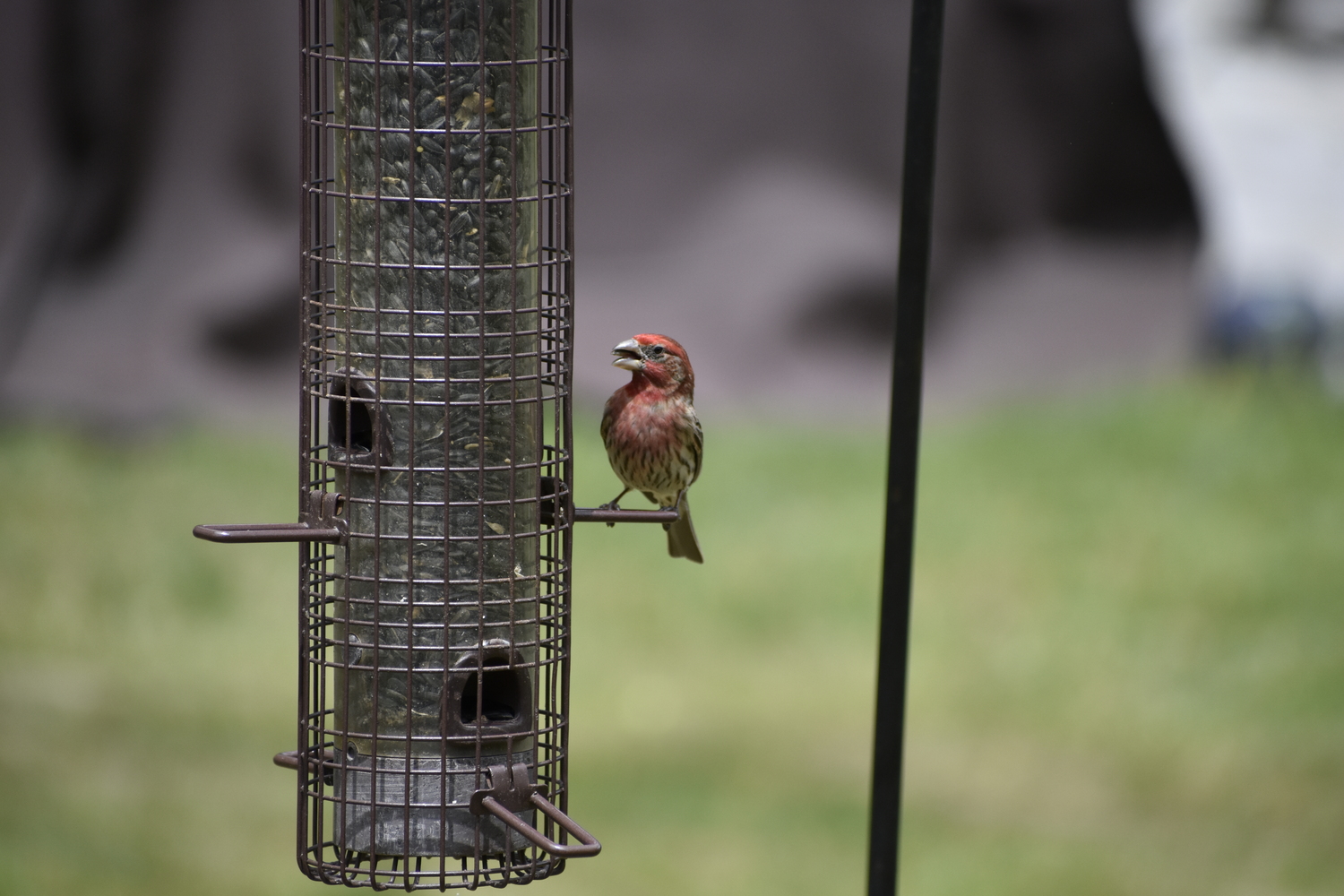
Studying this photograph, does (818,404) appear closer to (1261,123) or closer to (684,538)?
(1261,123)

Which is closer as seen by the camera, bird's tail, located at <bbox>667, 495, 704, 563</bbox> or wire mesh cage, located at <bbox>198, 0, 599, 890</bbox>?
wire mesh cage, located at <bbox>198, 0, 599, 890</bbox>

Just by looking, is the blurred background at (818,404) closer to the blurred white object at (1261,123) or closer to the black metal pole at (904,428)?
the blurred white object at (1261,123)

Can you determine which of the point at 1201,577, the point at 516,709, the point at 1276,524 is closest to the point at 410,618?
the point at 516,709

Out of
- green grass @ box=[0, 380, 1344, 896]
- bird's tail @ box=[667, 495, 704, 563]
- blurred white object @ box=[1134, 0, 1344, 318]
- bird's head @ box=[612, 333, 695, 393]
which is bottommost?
green grass @ box=[0, 380, 1344, 896]

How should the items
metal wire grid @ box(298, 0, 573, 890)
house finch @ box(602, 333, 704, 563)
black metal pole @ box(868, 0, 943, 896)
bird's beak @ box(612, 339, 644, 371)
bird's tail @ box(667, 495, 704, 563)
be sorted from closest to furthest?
1. black metal pole @ box(868, 0, 943, 896)
2. metal wire grid @ box(298, 0, 573, 890)
3. bird's beak @ box(612, 339, 644, 371)
4. house finch @ box(602, 333, 704, 563)
5. bird's tail @ box(667, 495, 704, 563)

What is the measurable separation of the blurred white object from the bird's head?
8.26 metres

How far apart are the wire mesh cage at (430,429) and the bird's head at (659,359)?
2.27 ft

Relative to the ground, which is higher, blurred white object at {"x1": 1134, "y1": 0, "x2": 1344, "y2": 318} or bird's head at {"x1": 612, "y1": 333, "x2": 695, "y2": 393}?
blurred white object at {"x1": 1134, "y1": 0, "x2": 1344, "y2": 318}

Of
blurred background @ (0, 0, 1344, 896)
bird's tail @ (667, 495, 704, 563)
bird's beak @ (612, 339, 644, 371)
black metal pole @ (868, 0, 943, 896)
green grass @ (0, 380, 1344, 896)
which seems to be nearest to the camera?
black metal pole @ (868, 0, 943, 896)

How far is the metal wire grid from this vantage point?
385cm

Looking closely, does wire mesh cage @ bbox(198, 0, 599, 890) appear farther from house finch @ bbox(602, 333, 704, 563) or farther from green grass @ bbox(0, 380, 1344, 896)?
green grass @ bbox(0, 380, 1344, 896)

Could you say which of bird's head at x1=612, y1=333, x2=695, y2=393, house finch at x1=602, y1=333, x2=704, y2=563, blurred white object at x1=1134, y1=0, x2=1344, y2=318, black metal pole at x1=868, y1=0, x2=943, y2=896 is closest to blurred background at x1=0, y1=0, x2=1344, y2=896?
blurred white object at x1=1134, y1=0, x2=1344, y2=318

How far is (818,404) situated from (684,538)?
708cm

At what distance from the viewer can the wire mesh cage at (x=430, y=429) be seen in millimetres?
3852
